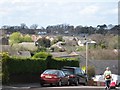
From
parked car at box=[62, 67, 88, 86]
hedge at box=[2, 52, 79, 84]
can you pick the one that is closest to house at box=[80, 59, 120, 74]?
hedge at box=[2, 52, 79, 84]

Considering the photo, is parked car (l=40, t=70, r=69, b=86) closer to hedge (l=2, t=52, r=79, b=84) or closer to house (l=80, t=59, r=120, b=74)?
hedge (l=2, t=52, r=79, b=84)

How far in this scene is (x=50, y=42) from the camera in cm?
7775

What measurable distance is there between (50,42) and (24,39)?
9.40 metres

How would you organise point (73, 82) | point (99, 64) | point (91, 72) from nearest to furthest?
point (73, 82), point (91, 72), point (99, 64)

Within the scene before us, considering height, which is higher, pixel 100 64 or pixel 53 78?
pixel 53 78

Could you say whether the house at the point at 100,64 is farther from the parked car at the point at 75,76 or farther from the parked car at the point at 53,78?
the parked car at the point at 53,78

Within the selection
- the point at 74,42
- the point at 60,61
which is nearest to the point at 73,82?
the point at 60,61

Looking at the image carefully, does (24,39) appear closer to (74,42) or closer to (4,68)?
(74,42)

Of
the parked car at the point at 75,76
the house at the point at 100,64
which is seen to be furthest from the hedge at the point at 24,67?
the house at the point at 100,64

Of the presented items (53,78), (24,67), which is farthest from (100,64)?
(53,78)

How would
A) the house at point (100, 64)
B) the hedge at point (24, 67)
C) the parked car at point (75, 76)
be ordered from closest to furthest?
the hedge at point (24, 67)
the parked car at point (75, 76)
the house at point (100, 64)

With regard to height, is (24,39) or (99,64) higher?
(24,39)

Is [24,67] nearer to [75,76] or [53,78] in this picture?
[53,78]

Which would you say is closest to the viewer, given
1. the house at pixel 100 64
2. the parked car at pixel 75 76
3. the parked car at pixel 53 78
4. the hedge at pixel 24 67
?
the hedge at pixel 24 67
